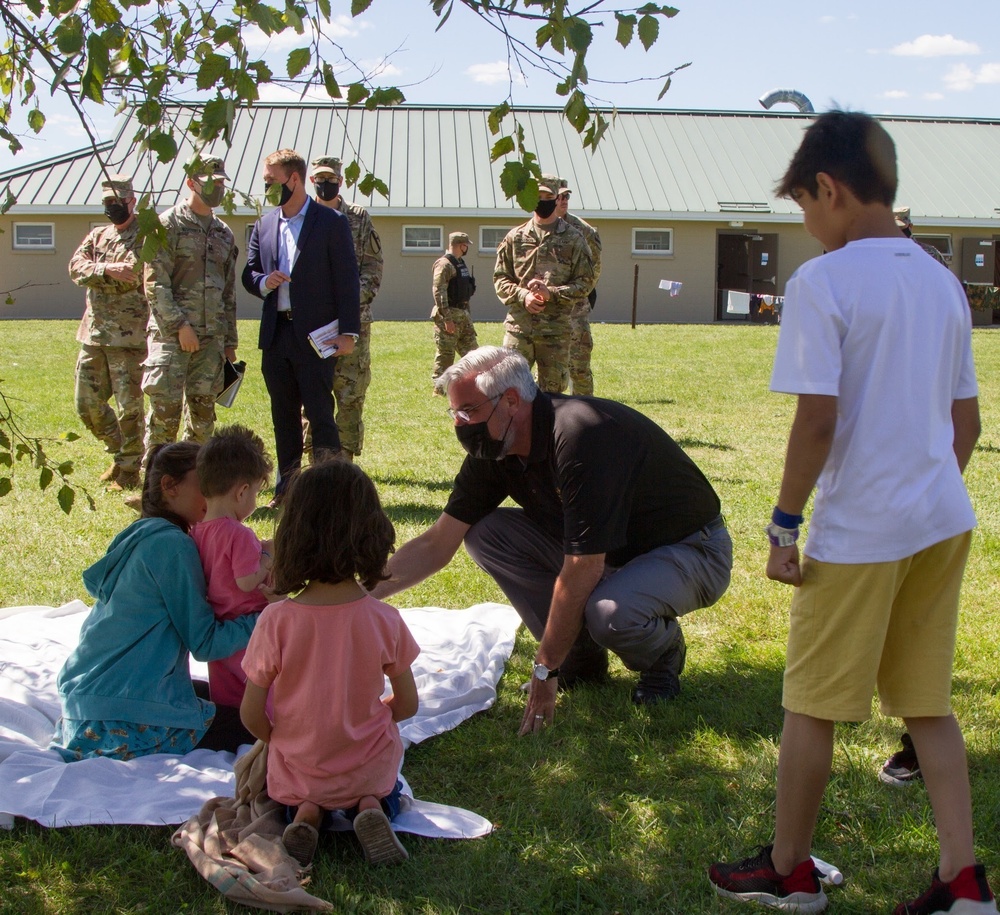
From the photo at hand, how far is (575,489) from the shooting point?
3.51m

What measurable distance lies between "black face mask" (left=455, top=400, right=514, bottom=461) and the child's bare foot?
1.21m

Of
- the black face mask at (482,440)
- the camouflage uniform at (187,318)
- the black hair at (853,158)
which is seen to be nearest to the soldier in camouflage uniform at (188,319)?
the camouflage uniform at (187,318)

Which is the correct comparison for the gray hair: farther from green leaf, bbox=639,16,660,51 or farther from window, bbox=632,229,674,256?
window, bbox=632,229,674,256

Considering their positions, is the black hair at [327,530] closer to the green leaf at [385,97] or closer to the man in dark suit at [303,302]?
the green leaf at [385,97]

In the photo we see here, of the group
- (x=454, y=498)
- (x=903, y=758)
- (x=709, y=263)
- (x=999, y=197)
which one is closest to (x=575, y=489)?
(x=454, y=498)

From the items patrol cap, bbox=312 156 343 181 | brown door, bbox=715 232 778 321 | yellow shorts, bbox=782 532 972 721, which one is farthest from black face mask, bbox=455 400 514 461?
brown door, bbox=715 232 778 321

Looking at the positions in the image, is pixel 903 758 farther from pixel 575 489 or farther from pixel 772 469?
pixel 772 469

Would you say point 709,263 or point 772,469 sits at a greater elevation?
point 709,263

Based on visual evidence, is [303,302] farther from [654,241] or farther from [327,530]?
[654,241]

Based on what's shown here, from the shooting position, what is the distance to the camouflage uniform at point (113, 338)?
297 inches

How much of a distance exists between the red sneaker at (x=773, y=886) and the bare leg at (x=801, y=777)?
0.06 meters

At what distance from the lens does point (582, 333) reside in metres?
9.74

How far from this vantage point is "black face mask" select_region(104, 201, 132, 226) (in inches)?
289

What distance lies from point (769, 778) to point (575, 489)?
41.7 inches
